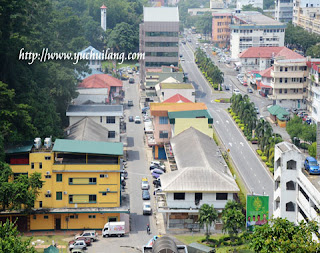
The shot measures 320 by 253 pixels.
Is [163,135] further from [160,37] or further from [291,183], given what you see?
[160,37]

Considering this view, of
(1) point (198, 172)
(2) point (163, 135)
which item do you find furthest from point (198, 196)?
(2) point (163, 135)

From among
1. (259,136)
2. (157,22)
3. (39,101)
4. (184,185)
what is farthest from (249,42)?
(184,185)

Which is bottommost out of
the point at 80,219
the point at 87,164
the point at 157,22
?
the point at 80,219

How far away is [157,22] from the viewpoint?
126 meters

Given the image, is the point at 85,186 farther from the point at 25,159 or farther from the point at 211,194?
the point at 211,194

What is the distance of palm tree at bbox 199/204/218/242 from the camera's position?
6444 cm

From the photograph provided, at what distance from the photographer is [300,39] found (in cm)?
16412

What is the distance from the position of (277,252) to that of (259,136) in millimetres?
51092

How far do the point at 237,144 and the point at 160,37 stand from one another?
37912 millimetres

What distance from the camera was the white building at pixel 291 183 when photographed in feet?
179

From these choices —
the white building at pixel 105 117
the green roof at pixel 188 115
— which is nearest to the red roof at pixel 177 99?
the green roof at pixel 188 115

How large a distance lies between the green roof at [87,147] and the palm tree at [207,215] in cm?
1004

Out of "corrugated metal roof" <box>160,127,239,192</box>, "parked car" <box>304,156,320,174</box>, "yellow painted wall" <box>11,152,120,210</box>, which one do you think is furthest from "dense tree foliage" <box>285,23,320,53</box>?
"parked car" <box>304,156,320,174</box>

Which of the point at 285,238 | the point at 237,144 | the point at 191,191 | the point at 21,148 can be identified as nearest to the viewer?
the point at 285,238
